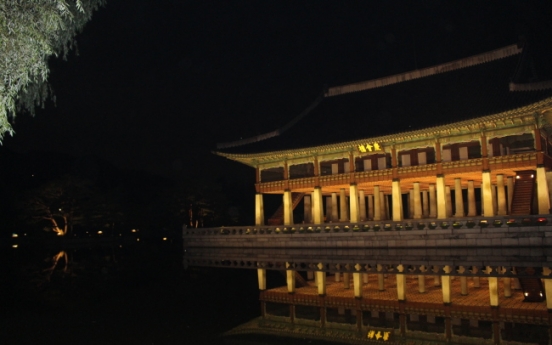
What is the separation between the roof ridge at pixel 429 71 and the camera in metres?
24.7

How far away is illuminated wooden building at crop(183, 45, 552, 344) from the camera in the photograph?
13.3 metres

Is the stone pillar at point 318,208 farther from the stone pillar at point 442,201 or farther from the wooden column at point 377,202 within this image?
the stone pillar at point 442,201

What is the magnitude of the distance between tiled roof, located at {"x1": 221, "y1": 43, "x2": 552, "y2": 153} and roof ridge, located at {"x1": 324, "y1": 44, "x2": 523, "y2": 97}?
203 mm

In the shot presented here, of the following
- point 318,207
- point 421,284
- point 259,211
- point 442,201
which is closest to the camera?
point 421,284

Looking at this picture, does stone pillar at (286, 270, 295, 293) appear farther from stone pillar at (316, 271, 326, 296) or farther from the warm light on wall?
the warm light on wall

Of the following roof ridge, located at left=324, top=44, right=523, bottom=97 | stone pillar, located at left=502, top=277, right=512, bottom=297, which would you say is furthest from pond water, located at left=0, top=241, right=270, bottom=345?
roof ridge, located at left=324, top=44, right=523, bottom=97

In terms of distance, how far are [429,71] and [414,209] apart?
29.6 ft

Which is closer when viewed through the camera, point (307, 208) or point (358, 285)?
point (358, 285)

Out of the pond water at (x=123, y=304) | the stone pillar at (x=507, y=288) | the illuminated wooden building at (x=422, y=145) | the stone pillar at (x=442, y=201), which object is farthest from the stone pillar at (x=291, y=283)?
the stone pillar at (x=442, y=201)

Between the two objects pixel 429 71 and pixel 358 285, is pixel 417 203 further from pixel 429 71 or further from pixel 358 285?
pixel 358 285

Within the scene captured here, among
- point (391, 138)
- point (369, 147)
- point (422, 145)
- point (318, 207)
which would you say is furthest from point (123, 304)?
point (422, 145)

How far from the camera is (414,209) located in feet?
82.1

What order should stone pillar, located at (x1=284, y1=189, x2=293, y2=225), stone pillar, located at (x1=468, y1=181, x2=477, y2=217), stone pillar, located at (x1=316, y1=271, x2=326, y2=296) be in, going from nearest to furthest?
1. stone pillar, located at (x1=316, y1=271, x2=326, y2=296)
2. stone pillar, located at (x1=468, y1=181, x2=477, y2=217)
3. stone pillar, located at (x1=284, y1=189, x2=293, y2=225)

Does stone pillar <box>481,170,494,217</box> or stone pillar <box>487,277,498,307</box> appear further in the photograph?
stone pillar <box>481,170,494,217</box>
